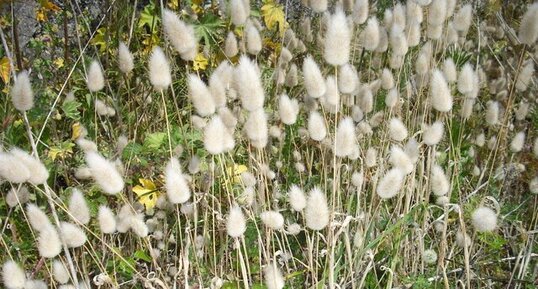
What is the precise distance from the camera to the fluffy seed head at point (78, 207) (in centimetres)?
123

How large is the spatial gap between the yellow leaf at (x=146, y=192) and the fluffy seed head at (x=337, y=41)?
631 millimetres

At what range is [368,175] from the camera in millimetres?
1771

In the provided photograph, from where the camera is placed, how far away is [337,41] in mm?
1256

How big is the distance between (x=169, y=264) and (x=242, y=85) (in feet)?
2.08

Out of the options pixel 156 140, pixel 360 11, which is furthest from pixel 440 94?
pixel 156 140

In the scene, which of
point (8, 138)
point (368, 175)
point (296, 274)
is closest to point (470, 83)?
point (368, 175)

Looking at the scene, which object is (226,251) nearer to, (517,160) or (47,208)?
(47,208)

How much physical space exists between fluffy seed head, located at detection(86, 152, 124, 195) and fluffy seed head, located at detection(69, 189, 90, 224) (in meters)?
0.10

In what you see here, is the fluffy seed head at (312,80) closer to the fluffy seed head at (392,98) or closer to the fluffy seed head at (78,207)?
the fluffy seed head at (392,98)

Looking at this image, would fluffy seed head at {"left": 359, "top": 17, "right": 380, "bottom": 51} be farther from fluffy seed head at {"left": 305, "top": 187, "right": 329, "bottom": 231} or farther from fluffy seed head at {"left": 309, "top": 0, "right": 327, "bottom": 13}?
fluffy seed head at {"left": 305, "top": 187, "right": 329, "bottom": 231}

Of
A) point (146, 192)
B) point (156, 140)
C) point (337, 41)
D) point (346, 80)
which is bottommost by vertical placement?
point (146, 192)

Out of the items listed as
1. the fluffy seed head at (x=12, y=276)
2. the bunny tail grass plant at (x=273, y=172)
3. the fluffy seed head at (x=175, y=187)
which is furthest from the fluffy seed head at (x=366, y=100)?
the fluffy seed head at (x=12, y=276)

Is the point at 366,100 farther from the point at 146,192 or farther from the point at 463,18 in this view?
the point at 146,192

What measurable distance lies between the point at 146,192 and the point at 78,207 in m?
0.44
